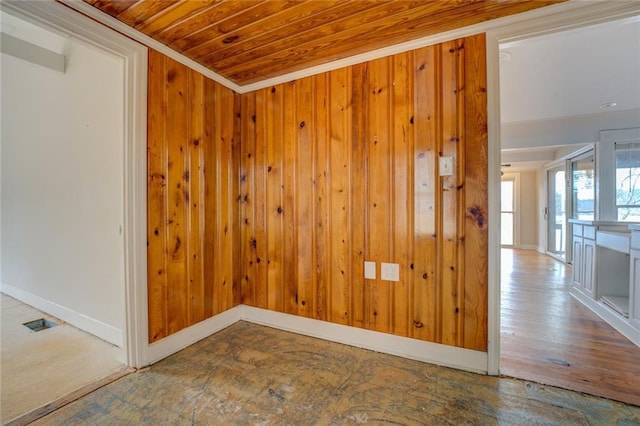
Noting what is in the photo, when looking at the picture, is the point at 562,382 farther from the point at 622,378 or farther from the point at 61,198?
the point at 61,198

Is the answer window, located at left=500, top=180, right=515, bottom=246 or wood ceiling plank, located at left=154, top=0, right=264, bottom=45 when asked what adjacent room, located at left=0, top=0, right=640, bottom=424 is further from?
window, located at left=500, top=180, right=515, bottom=246

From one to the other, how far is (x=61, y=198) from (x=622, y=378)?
462 cm

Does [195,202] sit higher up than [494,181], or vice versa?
[494,181]

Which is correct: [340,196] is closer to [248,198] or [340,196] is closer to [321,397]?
[248,198]

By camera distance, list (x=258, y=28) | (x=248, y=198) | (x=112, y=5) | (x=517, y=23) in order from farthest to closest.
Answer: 1. (x=248, y=198)
2. (x=258, y=28)
3. (x=517, y=23)
4. (x=112, y=5)

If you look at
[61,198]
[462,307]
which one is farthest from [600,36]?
[61,198]

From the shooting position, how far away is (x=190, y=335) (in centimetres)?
219

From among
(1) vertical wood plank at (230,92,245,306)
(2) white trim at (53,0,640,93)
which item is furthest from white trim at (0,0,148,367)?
(1) vertical wood plank at (230,92,245,306)

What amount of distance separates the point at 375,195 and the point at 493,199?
0.78 m

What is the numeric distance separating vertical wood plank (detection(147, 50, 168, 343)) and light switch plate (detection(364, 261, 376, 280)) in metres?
1.53

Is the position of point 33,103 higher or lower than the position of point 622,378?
higher

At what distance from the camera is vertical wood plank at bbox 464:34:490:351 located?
179 cm

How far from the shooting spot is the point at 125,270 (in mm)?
1817

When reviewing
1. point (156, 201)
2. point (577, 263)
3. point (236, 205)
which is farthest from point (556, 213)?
point (156, 201)
